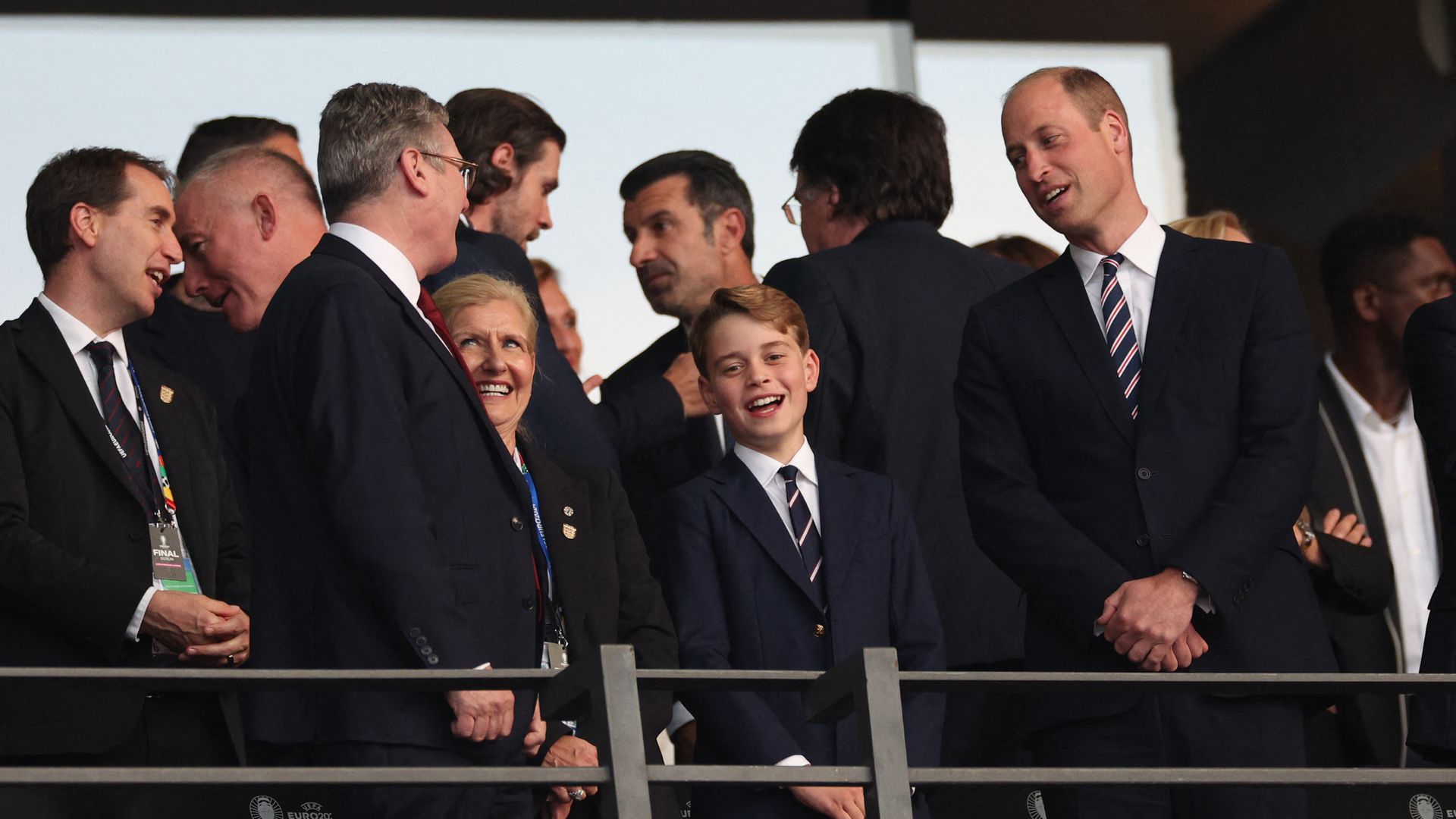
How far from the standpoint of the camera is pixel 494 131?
5066mm

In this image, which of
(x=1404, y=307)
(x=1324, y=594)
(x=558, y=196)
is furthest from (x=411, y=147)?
(x=558, y=196)

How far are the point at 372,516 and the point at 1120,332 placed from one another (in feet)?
4.73

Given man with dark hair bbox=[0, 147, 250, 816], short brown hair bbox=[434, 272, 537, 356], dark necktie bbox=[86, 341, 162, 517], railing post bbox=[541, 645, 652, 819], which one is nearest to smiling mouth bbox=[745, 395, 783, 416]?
short brown hair bbox=[434, 272, 537, 356]

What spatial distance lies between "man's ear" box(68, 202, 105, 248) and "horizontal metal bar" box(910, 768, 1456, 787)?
2223mm

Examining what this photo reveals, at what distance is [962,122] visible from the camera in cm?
769

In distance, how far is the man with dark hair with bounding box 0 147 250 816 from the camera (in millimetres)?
3551

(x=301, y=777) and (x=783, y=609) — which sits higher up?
(x=783, y=609)

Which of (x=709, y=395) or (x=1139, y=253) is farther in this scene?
(x=709, y=395)

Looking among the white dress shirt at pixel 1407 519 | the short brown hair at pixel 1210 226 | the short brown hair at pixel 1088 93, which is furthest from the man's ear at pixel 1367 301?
the short brown hair at pixel 1088 93

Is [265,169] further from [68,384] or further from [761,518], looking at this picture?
[761,518]

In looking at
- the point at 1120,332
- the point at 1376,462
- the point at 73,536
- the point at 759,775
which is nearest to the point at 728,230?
the point at 1376,462

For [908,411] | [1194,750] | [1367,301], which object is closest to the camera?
[1194,750]

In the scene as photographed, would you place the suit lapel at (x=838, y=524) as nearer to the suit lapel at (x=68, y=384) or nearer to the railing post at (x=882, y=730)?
the railing post at (x=882, y=730)

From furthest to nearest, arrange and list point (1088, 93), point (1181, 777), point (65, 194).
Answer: point (65, 194), point (1088, 93), point (1181, 777)
